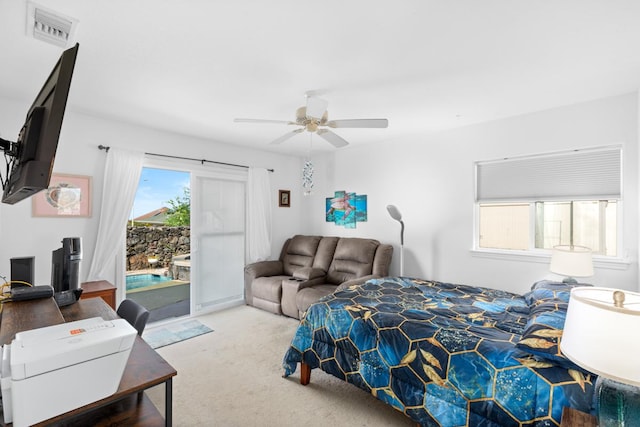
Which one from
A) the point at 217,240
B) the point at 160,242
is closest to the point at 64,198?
the point at 217,240

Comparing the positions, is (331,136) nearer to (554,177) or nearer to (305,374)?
(305,374)

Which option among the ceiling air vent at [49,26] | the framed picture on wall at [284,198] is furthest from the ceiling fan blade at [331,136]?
the framed picture on wall at [284,198]

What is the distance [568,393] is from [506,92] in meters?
2.36

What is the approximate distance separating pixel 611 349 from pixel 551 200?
2.70 meters

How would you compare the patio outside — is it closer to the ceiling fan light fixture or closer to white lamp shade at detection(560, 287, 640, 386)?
the ceiling fan light fixture

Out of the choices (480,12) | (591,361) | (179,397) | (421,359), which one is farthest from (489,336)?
(179,397)

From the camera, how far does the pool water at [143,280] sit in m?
6.03

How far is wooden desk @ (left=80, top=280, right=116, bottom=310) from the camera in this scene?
2.92 meters

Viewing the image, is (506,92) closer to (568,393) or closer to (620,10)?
(620,10)

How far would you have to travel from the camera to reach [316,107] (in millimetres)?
2479

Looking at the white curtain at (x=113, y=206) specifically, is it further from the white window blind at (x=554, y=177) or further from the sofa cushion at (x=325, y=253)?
the white window blind at (x=554, y=177)

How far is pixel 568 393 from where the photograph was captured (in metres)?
1.40

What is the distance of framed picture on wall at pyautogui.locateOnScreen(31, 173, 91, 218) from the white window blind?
4.47 meters

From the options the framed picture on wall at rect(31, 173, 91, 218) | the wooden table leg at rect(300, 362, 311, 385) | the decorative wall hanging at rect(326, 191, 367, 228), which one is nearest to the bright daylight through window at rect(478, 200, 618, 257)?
the decorative wall hanging at rect(326, 191, 367, 228)
